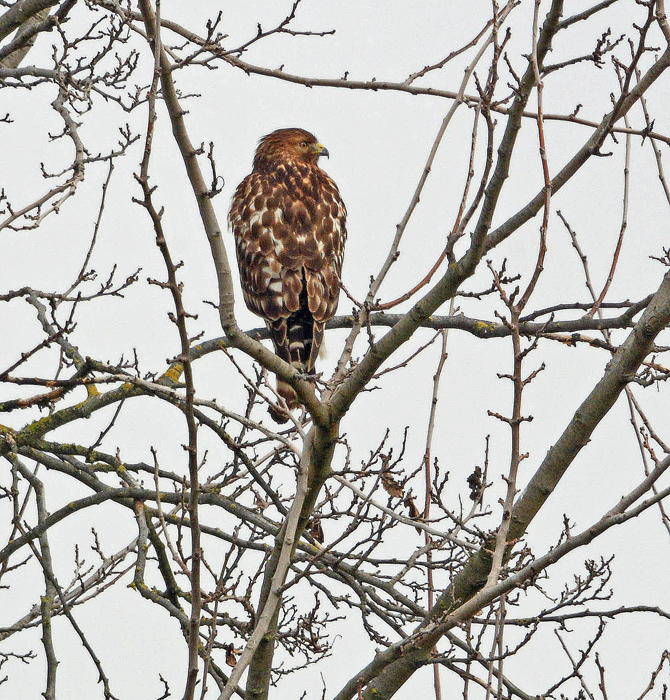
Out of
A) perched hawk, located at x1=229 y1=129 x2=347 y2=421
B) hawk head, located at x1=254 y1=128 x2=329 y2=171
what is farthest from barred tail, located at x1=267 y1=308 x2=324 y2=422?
hawk head, located at x1=254 y1=128 x2=329 y2=171

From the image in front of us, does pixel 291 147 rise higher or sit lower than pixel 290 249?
higher

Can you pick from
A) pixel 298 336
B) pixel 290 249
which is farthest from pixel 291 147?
pixel 298 336

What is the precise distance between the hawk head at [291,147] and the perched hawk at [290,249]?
0.04 metres

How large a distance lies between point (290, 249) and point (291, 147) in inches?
54.9

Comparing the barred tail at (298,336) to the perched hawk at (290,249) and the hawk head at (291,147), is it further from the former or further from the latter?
the hawk head at (291,147)

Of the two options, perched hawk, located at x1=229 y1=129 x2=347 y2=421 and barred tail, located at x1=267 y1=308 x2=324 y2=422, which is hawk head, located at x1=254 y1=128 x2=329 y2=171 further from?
barred tail, located at x1=267 y1=308 x2=324 y2=422

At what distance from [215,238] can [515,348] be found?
0.92 m

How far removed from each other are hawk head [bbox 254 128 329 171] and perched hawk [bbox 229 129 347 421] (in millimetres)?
36

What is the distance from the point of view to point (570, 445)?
10.6 feet

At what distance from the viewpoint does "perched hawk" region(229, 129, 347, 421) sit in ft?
19.6

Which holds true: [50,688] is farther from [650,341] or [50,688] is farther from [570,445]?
[650,341]

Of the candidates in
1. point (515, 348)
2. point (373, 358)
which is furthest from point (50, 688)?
point (515, 348)

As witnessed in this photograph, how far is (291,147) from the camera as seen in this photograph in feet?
24.6

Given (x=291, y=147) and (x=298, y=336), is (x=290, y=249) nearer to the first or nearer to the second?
(x=298, y=336)
